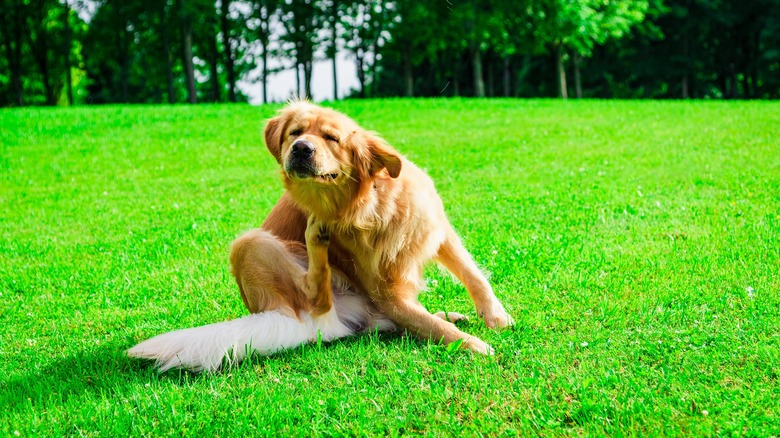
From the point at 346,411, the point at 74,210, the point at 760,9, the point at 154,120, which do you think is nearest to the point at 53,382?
the point at 346,411

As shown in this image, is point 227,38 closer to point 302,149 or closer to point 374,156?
point 374,156

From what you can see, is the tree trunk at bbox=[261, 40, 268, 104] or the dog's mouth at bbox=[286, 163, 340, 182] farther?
the tree trunk at bbox=[261, 40, 268, 104]

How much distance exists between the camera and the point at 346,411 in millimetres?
3549

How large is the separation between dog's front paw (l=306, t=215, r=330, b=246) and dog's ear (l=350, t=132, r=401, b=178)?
0.45 metres

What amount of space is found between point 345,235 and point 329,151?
0.61m

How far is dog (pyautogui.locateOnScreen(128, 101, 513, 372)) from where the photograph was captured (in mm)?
4180

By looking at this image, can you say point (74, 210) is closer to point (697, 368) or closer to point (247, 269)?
point (247, 269)

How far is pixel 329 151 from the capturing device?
13.6 feet

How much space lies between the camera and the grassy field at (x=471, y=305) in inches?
137

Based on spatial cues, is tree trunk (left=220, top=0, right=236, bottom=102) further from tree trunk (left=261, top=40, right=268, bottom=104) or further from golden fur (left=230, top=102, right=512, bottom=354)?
golden fur (left=230, top=102, right=512, bottom=354)

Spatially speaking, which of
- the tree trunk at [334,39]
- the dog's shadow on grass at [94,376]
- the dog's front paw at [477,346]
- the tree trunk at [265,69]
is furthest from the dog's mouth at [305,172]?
the tree trunk at [265,69]

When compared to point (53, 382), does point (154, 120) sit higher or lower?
higher

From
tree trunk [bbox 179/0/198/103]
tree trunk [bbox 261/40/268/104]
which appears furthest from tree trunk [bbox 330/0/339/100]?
tree trunk [bbox 179/0/198/103]

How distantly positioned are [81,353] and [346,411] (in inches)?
87.9
